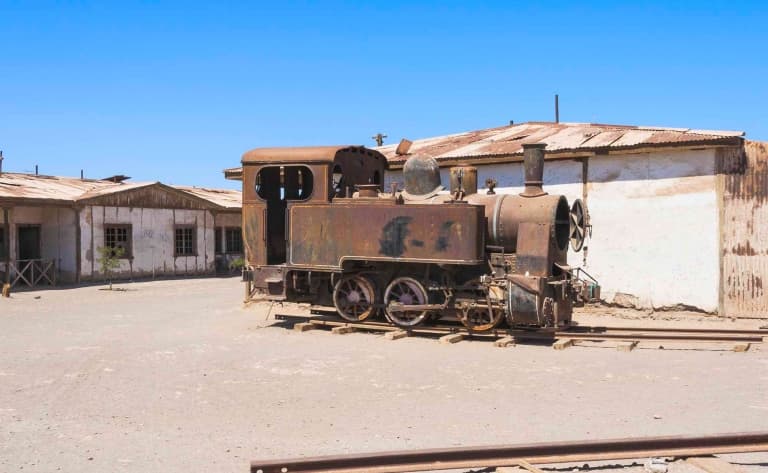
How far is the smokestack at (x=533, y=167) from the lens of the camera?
920 cm

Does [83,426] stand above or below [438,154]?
below

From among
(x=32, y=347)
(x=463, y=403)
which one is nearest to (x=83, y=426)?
(x=463, y=403)

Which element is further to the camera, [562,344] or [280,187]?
[280,187]

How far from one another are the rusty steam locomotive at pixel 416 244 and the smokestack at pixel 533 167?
0.05 feet

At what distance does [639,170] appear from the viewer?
447 inches

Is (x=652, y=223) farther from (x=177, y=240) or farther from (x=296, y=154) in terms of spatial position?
(x=177, y=240)

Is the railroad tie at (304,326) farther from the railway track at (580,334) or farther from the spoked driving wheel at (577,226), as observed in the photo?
the spoked driving wheel at (577,226)

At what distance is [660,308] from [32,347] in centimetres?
948

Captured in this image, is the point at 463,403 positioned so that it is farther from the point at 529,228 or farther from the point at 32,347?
the point at 32,347

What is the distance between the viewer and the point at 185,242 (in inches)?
864

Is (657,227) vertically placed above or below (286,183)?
below

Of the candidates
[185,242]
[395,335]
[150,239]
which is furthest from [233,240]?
[395,335]

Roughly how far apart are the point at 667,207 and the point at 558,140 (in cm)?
244

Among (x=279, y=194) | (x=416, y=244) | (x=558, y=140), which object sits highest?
(x=558, y=140)
